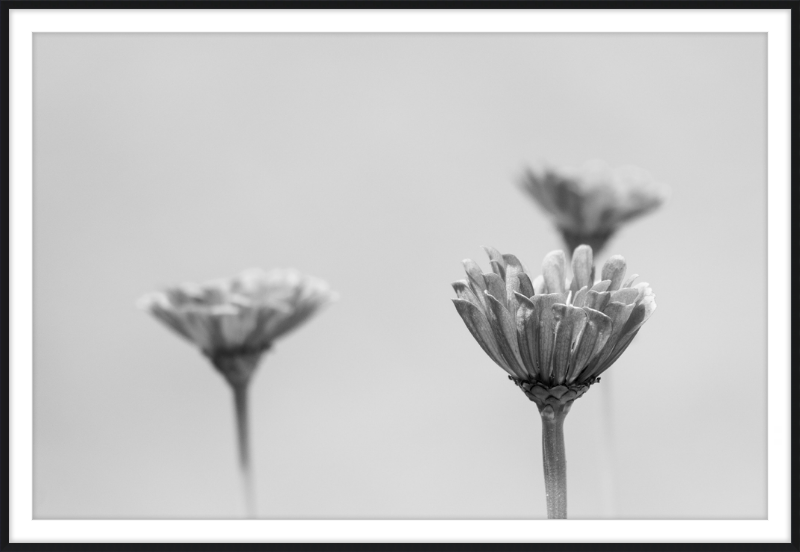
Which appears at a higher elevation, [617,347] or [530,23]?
[530,23]

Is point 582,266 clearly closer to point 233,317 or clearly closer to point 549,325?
point 549,325

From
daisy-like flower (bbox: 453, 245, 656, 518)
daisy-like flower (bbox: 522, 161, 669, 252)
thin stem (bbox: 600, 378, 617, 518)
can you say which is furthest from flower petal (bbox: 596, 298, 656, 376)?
daisy-like flower (bbox: 522, 161, 669, 252)

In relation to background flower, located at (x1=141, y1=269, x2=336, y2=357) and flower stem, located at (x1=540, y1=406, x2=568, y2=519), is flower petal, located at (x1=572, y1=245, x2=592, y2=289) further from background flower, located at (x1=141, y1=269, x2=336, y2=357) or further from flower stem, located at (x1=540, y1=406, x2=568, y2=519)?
background flower, located at (x1=141, y1=269, x2=336, y2=357)

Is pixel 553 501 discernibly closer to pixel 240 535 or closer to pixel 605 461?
pixel 240 535

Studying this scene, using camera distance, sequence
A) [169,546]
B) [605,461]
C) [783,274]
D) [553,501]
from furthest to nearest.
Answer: [605,461] → [783,274] → [169,546] → [553,501]

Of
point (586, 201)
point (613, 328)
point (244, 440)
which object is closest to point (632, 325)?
point (613, 328)

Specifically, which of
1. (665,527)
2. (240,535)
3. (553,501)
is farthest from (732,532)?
(240,535)

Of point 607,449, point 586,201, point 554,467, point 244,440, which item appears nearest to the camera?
point 554,467

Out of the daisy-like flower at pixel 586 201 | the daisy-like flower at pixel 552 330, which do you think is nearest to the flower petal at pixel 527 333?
the daisy-like flower at pixel 552 330
